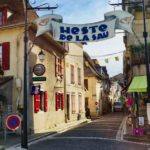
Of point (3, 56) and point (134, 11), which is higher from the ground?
point (134, 11)

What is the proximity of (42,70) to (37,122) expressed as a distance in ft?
11.3

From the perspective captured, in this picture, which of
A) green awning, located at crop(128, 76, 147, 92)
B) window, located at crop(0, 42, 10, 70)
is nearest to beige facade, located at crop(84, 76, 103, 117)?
window, located at crop(0, 42, 10, 70)

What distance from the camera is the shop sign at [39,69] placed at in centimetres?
2233

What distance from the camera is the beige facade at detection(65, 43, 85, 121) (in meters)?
32.8

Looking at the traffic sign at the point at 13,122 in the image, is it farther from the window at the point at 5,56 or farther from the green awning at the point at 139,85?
the window at the point at 5,56

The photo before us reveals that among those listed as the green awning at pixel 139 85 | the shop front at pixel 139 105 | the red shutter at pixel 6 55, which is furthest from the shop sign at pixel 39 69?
the green awning at pixel 139 85

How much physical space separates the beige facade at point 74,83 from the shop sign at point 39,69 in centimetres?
965

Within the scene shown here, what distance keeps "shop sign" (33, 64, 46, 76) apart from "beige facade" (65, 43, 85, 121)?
9653 millimetres

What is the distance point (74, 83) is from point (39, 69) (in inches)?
501

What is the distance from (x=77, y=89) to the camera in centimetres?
3619

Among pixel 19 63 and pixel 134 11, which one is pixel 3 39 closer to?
pixel 19 63

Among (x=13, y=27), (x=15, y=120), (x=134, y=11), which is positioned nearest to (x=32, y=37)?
(x=13, y=27)

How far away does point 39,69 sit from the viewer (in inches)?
882

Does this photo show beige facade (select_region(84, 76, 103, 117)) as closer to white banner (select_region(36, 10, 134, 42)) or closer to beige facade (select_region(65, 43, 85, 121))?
beige facade (select_region(65, 43, 85, 121))
